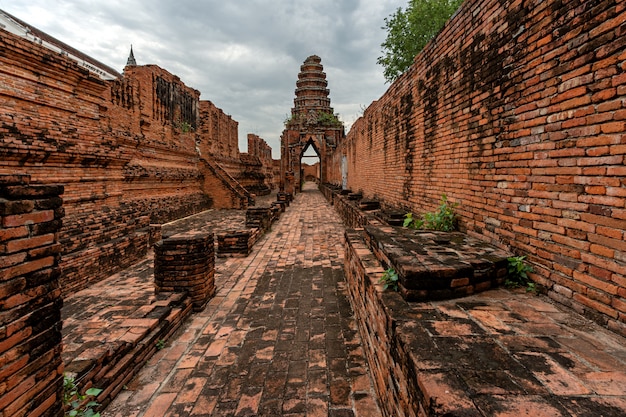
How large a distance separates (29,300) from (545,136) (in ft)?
13.7

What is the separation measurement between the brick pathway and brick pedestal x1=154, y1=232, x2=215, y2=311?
325 millimetres

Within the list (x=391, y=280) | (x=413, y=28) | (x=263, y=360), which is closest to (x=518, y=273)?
(x=391, y=280)

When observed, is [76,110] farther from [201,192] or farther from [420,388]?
[201,192]

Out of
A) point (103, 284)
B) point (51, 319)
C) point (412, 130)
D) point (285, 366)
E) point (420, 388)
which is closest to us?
point (420, 388)

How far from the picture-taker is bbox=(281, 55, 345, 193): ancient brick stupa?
92.6 ft

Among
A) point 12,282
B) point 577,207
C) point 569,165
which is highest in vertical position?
point 569,165

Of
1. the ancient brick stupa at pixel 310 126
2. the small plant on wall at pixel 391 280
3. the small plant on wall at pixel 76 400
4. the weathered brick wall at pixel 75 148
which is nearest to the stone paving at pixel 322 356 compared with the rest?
the small plant on wall at pixel 76 400

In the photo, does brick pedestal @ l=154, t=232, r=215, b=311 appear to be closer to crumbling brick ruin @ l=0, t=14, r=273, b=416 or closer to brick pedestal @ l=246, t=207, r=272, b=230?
crumbling brick ruin @ l=0, t=14, r=273, b=416

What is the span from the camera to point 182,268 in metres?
4.12

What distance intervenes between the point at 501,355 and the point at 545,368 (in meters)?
0.20

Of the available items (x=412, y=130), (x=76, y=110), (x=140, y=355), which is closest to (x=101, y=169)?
(x=76, y=110)

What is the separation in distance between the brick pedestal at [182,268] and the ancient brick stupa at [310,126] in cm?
1781

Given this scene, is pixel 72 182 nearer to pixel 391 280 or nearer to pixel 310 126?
pixel 391 280

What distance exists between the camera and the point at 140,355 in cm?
285
